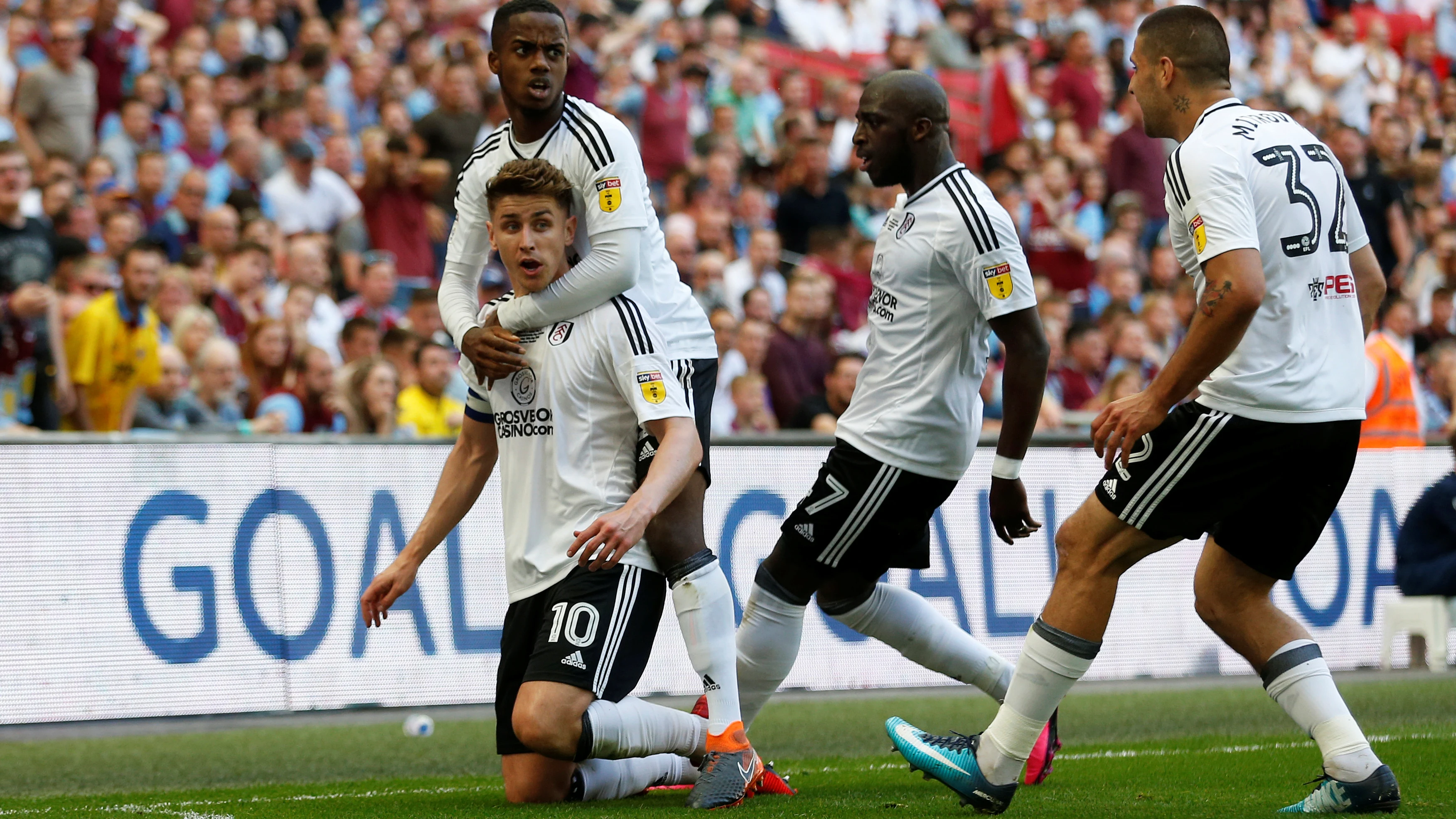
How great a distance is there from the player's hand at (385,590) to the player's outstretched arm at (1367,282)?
300 cm

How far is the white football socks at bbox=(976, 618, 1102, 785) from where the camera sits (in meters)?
4.64

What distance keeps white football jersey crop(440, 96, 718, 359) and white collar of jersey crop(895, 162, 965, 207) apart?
0.81 m

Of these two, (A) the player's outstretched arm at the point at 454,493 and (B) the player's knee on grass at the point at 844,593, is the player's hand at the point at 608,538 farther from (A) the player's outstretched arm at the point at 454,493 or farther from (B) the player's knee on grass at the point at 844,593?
(B) the player's knee on grass at the point at 844,593

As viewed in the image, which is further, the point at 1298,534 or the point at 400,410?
the point at 400,410

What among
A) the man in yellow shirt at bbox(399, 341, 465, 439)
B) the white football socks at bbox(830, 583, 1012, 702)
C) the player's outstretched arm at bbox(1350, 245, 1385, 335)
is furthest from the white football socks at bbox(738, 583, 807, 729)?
the man in yellow shirt at bbox(399, 341, 465, 439)

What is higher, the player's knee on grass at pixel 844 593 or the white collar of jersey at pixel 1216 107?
the white collar of jersey at pixel 1216 107

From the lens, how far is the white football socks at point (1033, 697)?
4.64 metres

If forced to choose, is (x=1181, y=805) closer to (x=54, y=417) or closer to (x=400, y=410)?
(x=400, y=410)

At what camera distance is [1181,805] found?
5043 mm

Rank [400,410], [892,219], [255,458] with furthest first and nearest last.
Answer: [400,410] < [255,458] < [892,219]

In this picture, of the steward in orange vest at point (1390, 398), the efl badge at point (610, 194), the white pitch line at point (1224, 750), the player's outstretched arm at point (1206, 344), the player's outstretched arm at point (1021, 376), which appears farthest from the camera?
the steward in orange vest at point (1390, 398)

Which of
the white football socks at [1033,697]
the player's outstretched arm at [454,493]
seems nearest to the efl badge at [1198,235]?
the white football socks at [1033,697]

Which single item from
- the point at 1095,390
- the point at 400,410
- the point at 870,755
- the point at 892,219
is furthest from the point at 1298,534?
the point at 1095,390

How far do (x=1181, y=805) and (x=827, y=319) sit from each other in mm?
7671
